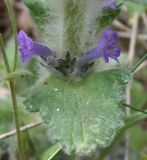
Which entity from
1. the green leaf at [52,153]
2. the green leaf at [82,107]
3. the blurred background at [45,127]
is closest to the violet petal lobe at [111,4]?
the green leaf at [82,107]

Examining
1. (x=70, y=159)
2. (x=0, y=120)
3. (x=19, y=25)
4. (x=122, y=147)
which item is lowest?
Answer: (x=122, y=147)

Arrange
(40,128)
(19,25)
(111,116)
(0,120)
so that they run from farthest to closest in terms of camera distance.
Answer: (19,25) → (40,128) → (0,120) → (111,116)

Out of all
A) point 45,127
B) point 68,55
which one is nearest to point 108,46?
point 68,55

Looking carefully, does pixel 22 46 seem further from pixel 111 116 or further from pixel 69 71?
pixel 111 116

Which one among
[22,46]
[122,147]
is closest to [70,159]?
[22,46]

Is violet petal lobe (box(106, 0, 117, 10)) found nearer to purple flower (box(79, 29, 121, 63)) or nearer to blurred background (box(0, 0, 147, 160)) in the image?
purple flower (box(79, 29, 121, 63))

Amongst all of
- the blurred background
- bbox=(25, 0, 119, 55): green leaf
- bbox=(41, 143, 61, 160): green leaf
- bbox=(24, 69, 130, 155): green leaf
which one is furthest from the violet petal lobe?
bbox=(41, 143, 61, 160): green leaf

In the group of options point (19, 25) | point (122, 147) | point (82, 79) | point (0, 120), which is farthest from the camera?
point (19, 25)
